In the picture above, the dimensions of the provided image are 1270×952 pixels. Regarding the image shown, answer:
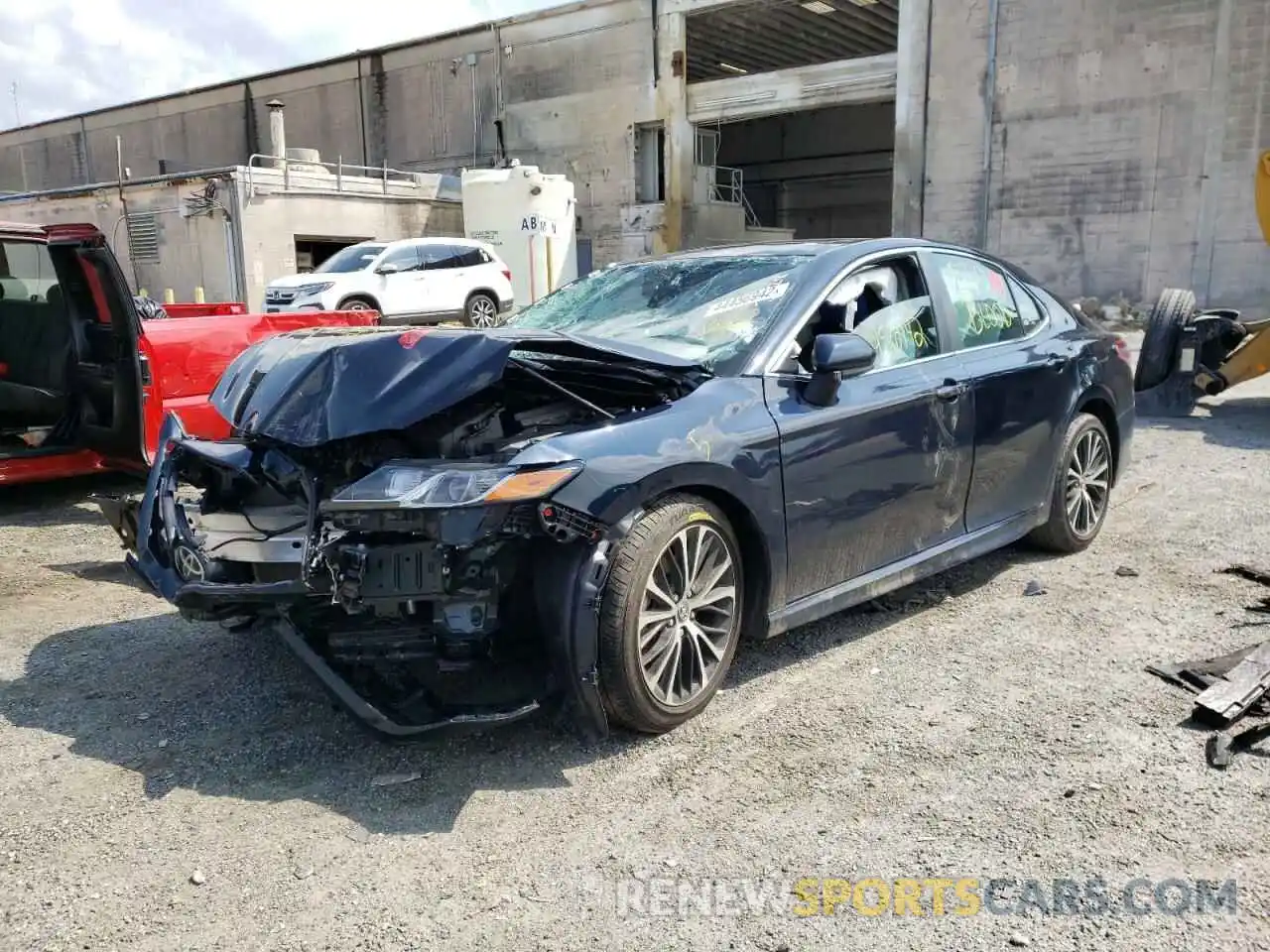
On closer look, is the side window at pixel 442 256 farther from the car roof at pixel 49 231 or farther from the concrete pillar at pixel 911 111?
the car roof at pixel 49 231

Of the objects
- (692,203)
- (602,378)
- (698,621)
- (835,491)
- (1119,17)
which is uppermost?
(1119,17)

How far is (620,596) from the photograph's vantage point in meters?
2.93

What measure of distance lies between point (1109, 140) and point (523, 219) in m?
13.0

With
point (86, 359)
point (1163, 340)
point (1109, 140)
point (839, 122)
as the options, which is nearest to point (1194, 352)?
point (1163, 340)

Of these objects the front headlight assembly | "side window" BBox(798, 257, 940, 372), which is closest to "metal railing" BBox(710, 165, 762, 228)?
the front headlight assembly

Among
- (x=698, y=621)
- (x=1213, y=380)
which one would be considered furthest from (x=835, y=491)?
(x=1213, y=380)

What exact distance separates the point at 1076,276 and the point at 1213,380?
44.7 ft

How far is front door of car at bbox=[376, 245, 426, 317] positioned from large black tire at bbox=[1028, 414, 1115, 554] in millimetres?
13970

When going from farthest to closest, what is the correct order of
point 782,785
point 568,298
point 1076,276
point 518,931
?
point 1076,276, point 568,298, point 782,785, point 518,931

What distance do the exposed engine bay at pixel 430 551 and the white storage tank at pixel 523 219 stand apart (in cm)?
2061

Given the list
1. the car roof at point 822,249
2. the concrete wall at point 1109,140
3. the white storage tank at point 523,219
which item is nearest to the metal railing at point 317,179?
the white storage tank at point 523,219

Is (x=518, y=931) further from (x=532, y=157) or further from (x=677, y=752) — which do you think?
(x=532, y=157)

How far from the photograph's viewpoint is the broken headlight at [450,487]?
9.11 ft

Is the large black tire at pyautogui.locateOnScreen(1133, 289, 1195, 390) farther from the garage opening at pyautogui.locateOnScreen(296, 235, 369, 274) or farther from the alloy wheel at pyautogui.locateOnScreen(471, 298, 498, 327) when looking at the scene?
the garage opening at pyautogui.locateOnScreen(296, 235, 369, 274)
